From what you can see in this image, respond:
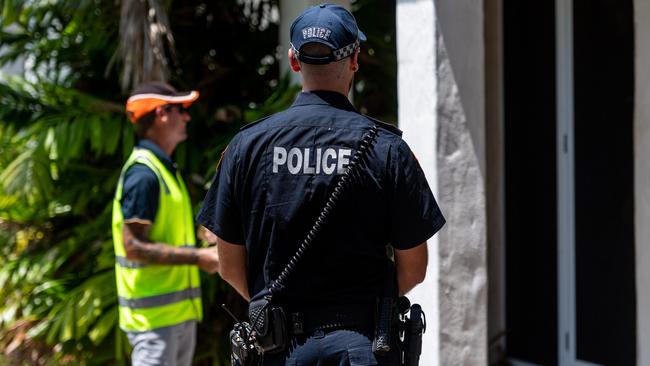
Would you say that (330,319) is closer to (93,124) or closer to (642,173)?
(642,173)

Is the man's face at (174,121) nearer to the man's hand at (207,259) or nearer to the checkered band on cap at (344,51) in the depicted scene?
the man's hand at (207,259)

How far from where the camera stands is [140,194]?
13.3 ft

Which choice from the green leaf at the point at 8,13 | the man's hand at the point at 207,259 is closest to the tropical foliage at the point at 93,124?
the green leaf at the point at 8,13

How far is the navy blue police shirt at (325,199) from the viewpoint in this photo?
2.55 meters

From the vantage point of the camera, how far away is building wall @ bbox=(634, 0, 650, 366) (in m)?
4.78

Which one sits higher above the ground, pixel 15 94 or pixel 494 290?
pixel 15 94

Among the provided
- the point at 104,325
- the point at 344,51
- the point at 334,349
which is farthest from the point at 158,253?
the point at 104,325

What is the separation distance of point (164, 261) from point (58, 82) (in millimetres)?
3610

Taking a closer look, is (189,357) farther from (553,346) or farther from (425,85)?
(553,346)

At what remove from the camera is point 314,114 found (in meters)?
2.61

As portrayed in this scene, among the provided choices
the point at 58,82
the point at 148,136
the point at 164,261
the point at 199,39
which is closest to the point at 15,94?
the point at 58,82

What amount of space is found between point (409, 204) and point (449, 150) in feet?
7.21

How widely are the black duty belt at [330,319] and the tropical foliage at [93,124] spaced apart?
3243mm

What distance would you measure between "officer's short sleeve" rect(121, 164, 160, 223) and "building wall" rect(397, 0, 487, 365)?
4.80 feet
